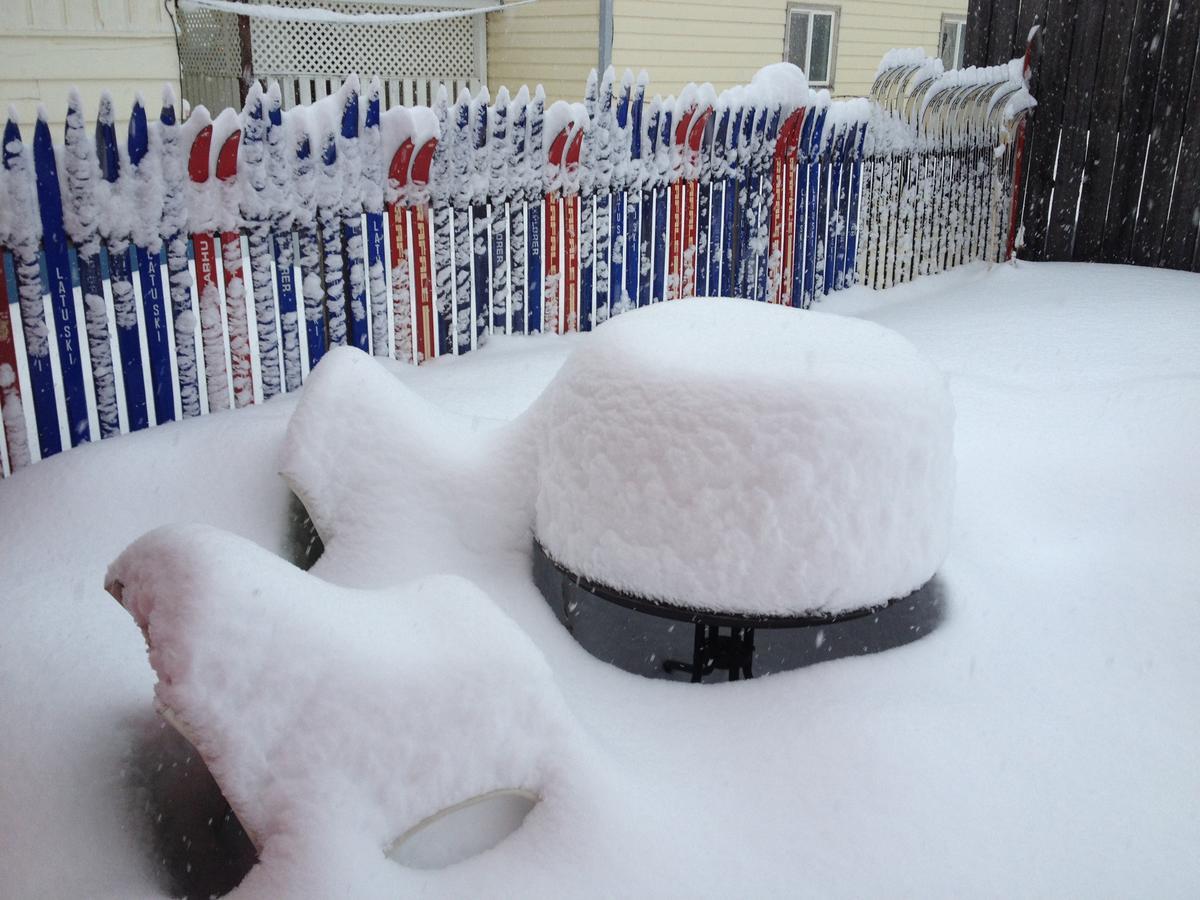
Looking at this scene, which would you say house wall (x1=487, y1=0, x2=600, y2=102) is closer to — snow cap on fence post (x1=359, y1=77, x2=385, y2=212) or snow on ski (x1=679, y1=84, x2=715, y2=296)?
snow on ski (x1=679, y1=84, x2=715, y2=296)

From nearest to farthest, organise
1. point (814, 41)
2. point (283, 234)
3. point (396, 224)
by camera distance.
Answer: point (283, 234), point (396, 224), point (814, 41)

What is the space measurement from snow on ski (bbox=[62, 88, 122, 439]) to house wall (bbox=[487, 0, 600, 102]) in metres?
10.2

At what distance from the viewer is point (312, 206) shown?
4633 mm

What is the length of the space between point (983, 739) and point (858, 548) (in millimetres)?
576

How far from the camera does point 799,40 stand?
1616 centimetres

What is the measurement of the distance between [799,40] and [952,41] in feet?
19.1

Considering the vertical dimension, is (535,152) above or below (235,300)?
above

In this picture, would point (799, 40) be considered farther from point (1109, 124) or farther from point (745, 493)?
point (745, 493)

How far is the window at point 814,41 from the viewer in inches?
627

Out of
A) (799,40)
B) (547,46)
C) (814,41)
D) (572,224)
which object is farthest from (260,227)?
(814,41)

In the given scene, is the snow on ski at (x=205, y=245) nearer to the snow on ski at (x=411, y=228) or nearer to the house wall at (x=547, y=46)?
the snow on ski at (x=411, y=228)

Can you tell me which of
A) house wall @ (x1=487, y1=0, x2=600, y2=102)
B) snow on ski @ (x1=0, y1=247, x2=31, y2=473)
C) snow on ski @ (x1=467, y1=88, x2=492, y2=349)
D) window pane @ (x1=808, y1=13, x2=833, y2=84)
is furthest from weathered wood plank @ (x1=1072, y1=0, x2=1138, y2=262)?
snow on ski @ (x1=0, y1=247, x2=31, y2=473)

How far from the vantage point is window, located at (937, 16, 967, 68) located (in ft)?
63.6

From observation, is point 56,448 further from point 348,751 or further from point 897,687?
point 897,687
